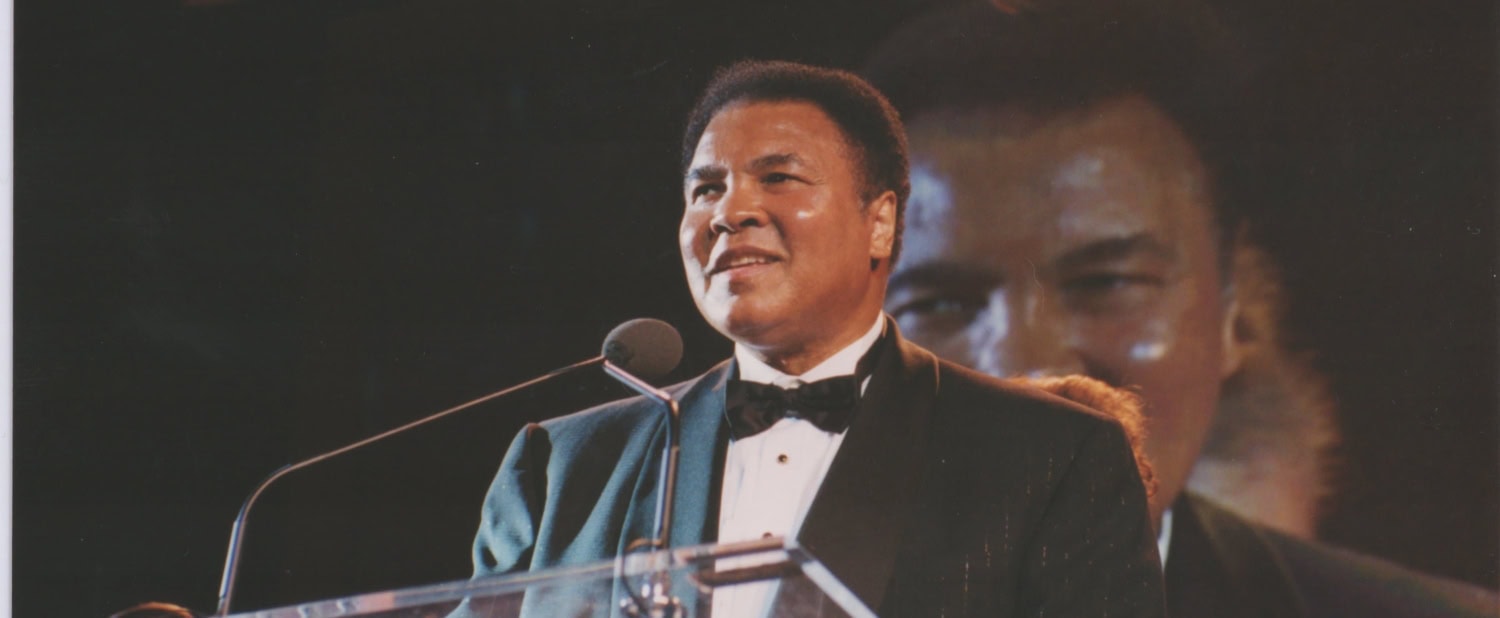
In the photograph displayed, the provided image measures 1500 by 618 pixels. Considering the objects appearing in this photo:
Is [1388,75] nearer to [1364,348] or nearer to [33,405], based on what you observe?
[1364,348]

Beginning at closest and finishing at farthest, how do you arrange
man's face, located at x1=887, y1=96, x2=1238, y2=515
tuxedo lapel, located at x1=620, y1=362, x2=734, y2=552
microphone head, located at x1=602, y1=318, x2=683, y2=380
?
microphone head, located at x1=602, y1=318, x2=683, y2=380, tuxedo lapel, located at x1=620, y1=362, x2=734, y2=552, man's face, located at x1=887, y1=96, x2=1238, y2=515

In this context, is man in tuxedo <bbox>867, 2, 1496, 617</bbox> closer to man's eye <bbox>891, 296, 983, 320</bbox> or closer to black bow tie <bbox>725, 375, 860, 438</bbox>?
man's eye <bbox>891, 296, 983, 320</bbox>

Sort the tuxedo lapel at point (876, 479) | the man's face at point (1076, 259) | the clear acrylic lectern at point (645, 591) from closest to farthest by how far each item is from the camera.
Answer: the clear acrylic lectern at point (645, 591) < the tuxedo lapel at point (876, 479) < the man's face at point (1076, 259)

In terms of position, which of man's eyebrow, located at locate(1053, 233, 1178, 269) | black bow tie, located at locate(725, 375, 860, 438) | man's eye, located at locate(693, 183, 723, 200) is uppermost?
man's eye, located at locate(693, 183, 723, 200)

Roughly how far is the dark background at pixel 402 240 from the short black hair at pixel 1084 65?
0.07 meters

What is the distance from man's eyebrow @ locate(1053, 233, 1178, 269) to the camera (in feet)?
8.48

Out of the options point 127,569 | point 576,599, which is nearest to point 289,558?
point 127,569

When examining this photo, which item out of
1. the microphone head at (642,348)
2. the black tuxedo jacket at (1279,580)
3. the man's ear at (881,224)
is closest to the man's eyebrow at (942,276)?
the man's ear at (881,224)

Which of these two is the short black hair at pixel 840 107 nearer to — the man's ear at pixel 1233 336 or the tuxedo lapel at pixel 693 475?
the tuxedo lapel at pixel 693 475

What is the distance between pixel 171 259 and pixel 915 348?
1590mm

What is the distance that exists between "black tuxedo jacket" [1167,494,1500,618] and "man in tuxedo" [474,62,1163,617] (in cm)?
38

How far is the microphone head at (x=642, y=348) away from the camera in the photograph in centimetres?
188

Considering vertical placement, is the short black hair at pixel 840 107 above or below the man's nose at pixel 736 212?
above

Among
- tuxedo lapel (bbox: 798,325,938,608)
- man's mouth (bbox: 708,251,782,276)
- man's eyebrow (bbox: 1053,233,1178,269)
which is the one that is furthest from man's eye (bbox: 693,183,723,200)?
man's eyebrow (bbox: 1053,233,1178,269)
